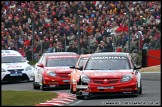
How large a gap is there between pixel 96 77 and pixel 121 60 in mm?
1577

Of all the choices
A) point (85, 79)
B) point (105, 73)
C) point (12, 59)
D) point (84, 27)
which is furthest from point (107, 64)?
point (84, 27)

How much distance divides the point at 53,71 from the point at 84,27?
7876 mm

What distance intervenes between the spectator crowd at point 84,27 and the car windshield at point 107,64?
8.75 meters

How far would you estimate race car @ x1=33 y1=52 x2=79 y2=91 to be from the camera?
73.7 feet

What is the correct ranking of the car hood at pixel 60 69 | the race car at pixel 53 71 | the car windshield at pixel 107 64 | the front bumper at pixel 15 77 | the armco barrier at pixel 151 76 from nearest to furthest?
1. the car windshield at pixel 107 64
2. the race car at pixel 53 71
3. the car hood at pixel 60 69
4. the front bumper at pixel 15 77
5. the armco barrier at pixel 151 76

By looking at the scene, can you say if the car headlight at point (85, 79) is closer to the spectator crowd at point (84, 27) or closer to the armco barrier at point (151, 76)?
the spectator crowd at point (84, 27)

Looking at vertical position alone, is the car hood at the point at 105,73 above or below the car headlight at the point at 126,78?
above

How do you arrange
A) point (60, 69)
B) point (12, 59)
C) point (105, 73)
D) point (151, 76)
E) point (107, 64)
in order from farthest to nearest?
point (12, 59)
point (151, 76)
point (60, 69)
point (107, 64)
point (105, 73)

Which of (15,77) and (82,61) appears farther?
(15,77)

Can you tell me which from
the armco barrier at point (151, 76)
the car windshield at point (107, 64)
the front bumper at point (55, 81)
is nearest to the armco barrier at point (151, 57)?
the armco barrier at point (151, 76)

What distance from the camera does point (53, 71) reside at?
2258 centimetres

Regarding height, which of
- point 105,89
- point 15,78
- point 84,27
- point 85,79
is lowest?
point 15,78

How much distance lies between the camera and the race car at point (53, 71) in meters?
22.5

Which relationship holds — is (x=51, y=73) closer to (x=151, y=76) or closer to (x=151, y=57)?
(x=151, y=76)
